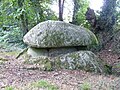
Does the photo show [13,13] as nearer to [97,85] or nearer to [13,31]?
[13,31]

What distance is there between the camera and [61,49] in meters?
6.45

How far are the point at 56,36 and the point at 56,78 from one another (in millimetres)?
1534

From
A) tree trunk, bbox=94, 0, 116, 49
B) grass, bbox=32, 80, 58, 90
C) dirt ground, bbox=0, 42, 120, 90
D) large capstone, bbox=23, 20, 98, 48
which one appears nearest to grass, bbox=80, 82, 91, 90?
dirt ground, bbox=0, 42, 120, 90

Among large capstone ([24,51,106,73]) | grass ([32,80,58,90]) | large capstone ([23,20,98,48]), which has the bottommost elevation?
large capstone ([24,51,106,73])

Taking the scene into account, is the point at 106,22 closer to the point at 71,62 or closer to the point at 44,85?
the point at 71,62

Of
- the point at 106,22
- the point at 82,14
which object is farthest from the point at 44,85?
the point at 82,14

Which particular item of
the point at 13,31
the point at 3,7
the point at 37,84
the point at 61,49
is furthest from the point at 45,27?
the point at 13,31

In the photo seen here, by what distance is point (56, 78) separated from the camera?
5.04 meters

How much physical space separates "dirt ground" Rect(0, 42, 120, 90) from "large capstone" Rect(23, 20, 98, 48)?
0.79 metres

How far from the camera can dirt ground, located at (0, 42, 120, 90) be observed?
450 cm

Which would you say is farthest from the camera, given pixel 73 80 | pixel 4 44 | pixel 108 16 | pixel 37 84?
pixel 108 16

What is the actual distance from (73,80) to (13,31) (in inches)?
250

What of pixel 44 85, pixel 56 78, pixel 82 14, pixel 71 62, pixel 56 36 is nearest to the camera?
pixel 44 85

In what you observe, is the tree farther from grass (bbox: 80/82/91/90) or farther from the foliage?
grass (bbox: 80/82/91/90)
